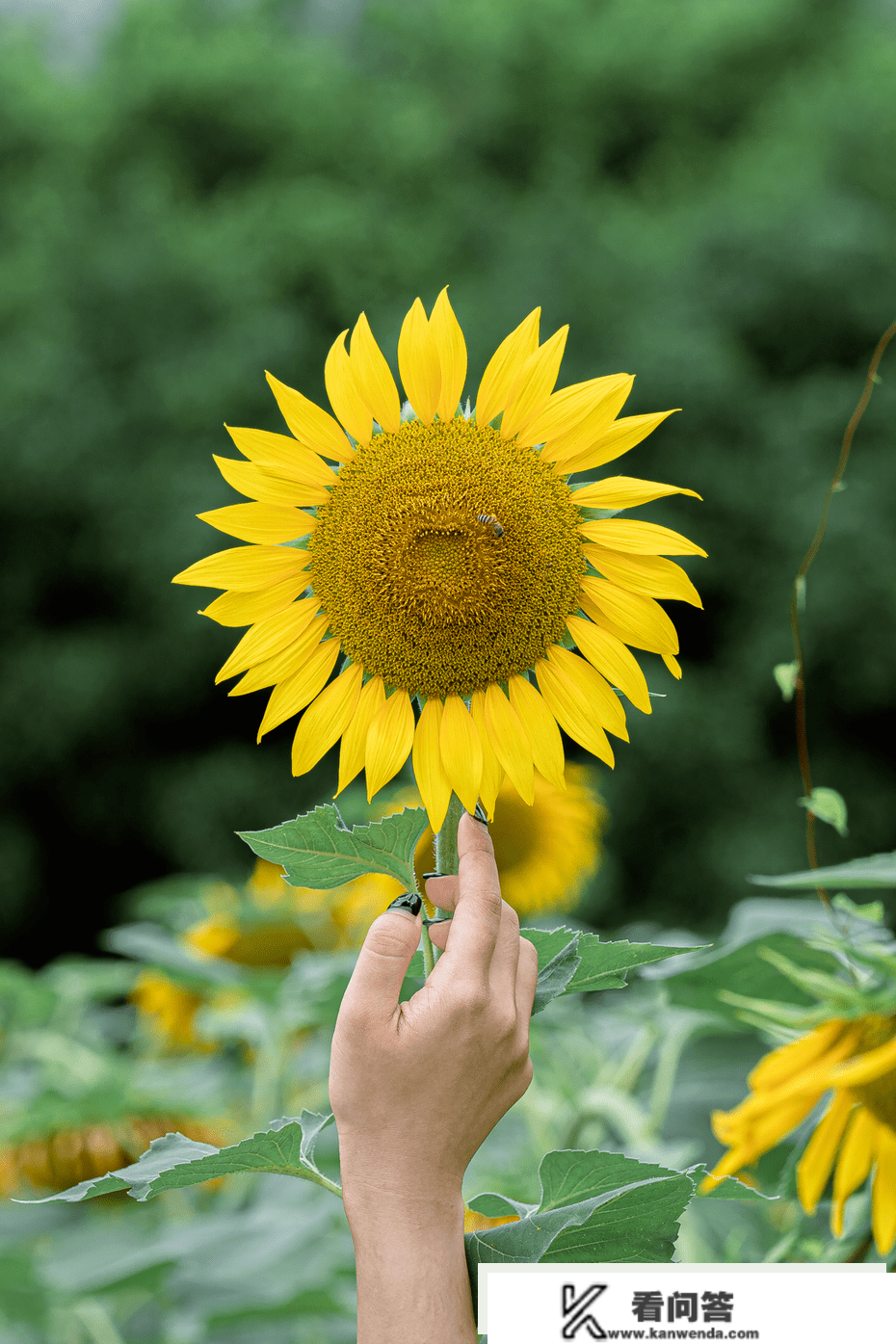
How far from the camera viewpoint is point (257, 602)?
36cm

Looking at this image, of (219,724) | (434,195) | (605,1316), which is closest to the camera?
(605,1316)

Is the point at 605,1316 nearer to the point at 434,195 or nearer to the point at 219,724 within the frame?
the point at 219,724

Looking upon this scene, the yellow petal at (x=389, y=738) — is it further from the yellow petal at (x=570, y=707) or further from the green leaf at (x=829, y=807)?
the green leaf at (x=829, y=807)

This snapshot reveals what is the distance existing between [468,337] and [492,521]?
3617 mm

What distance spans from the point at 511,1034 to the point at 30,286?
5.02 metres

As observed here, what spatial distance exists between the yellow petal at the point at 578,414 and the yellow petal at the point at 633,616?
4cm

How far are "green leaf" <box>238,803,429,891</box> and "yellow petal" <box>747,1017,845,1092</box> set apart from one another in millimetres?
220

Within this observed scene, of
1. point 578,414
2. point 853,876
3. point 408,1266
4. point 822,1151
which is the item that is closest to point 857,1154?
point 822,1151

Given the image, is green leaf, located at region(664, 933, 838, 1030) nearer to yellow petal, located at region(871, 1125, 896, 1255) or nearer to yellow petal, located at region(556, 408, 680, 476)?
yellow petal, located at region(871, 1125, 896, 1255)

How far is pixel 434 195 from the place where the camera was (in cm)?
509

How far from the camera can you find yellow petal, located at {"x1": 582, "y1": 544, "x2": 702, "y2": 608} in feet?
1.12

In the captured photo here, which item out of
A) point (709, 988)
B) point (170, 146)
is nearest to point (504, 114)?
point (170, 146)

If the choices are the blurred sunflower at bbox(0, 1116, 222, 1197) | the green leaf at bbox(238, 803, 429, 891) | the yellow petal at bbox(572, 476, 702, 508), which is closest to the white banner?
the green leaf at bbox(238, 803, 429, 891)

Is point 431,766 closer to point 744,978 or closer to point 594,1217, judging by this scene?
point 594,1217
